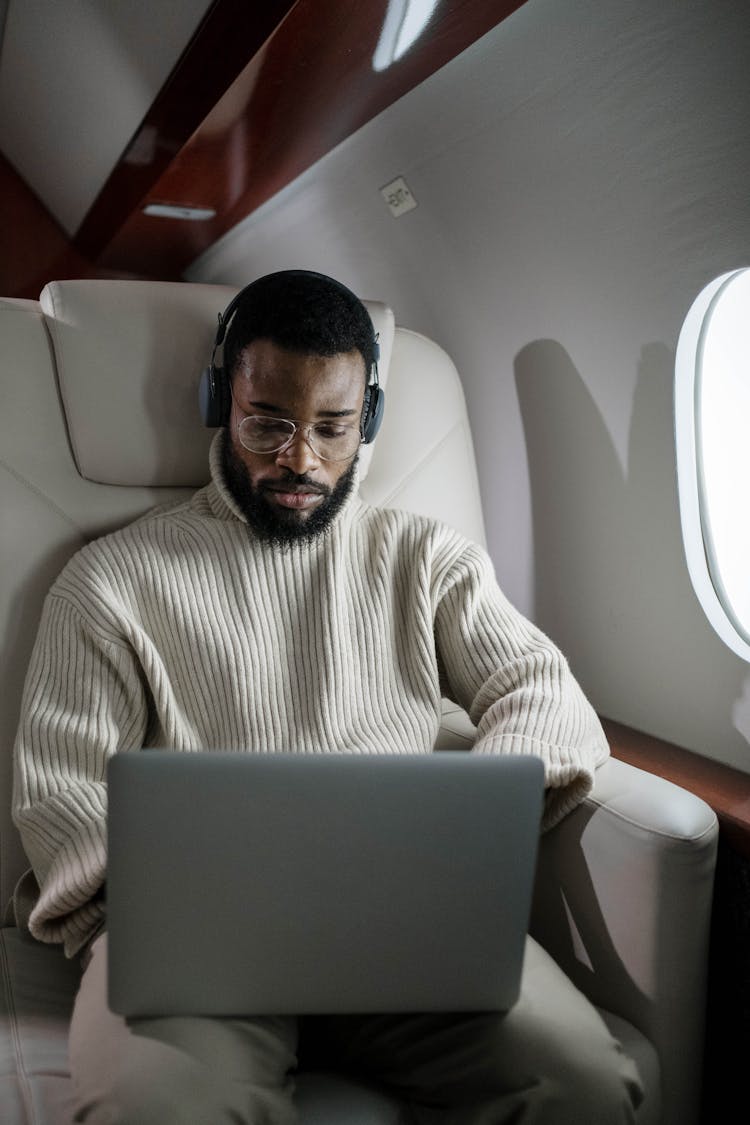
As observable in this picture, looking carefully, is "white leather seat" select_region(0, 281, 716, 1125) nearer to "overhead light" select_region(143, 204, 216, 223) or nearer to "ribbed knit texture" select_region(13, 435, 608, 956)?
"ribbed knit texture" select_region(13, 435, 608, 956)

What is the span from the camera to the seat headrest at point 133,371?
1.34 meters

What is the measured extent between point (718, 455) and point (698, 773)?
47 cm

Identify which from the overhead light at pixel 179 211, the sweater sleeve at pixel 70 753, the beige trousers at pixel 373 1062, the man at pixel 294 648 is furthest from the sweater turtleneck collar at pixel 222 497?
the overhead light at pixel 179 211

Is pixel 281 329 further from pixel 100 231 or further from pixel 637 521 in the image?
pixel 100 231

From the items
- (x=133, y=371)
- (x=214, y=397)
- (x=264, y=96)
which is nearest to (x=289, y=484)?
(x=214, y=397)

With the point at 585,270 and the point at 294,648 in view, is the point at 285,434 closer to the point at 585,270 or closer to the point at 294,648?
the point at 294,648

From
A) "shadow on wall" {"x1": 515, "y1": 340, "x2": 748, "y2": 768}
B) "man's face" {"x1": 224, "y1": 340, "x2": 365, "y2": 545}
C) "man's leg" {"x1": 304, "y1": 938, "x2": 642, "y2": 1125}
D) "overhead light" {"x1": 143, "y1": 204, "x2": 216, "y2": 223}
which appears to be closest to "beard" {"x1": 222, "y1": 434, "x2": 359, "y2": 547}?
"man's face" {"x1": 224, "y1": 340, "x2": 365, "y2": 545}

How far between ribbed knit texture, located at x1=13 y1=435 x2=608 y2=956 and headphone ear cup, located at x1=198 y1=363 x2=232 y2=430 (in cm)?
5

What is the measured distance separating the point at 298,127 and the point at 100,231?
1.27 metres

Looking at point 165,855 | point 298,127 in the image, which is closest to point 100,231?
point 298,127

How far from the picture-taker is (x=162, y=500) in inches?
55.5

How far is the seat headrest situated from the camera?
4.40 ft

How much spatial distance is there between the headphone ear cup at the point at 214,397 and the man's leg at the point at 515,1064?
81 cm

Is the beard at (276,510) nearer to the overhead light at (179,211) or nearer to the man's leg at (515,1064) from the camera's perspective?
the man's leg at (515,1064)
